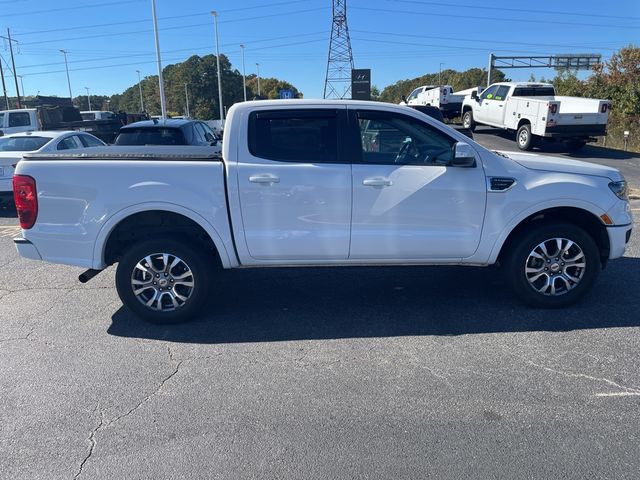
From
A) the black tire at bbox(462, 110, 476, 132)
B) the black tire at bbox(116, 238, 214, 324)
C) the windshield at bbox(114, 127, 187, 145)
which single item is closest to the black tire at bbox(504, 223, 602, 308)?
the black tire at bbox(116, 238, 214, 324)

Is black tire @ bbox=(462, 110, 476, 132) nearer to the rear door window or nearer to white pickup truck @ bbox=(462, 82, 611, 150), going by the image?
white pickup truck @ bbox=(462, 82, 611, 150)

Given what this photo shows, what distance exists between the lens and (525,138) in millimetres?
16391

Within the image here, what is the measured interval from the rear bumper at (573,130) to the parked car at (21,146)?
13.2 metres

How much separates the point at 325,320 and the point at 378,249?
0.83 metres

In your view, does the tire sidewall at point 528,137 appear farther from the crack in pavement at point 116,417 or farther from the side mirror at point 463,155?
the crack in pavement at point 116,417

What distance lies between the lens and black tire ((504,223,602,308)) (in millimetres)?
4496

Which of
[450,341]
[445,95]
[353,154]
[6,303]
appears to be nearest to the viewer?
[450,341]

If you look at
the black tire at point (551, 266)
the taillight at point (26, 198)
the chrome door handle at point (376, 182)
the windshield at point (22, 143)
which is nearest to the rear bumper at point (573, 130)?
the black tire at point (551, 266)

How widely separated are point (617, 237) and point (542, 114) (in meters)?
12.0

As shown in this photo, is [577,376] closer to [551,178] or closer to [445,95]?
[551,178]

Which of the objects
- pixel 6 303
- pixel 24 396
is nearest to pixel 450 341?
pixel 24 396

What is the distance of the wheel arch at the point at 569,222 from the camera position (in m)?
4.55

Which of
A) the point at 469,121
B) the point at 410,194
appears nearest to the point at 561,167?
the point at 410,194

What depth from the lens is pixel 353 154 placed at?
437cm
